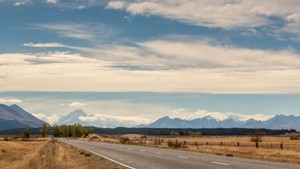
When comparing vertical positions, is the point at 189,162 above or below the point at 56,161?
above

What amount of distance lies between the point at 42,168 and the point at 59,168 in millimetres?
→ 1328

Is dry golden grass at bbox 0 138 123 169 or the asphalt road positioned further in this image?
dry golden grass at bbox 0 138 123 169

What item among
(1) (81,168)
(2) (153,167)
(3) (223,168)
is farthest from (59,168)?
(3) (223,168)

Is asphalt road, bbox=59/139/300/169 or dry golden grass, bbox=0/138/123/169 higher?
asphalt road, bbox=59/139/300/169

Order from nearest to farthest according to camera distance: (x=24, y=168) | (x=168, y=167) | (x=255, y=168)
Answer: (x=255, y=168), (x=168, y=167), (x=24, y=168)

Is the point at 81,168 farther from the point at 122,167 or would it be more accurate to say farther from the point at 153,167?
the point at 153,167

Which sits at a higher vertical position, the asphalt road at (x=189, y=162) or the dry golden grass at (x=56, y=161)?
the asphalt road at (x=189, y=162)

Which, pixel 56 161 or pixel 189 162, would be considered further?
pixel 56 161

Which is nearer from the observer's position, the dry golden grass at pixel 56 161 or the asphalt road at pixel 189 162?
the asphalt road at pixel 189 162

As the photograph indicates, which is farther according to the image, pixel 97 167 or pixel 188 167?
pixel 97 167

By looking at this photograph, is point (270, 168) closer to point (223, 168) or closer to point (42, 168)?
point (223, 168)

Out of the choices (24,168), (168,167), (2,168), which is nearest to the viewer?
(168,167)

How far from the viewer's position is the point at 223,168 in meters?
24.6

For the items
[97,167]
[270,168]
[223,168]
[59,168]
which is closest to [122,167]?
[97,167]
